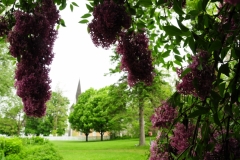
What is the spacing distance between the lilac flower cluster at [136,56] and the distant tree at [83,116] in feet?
118

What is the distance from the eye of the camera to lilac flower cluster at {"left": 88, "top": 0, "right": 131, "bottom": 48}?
45.0 inches

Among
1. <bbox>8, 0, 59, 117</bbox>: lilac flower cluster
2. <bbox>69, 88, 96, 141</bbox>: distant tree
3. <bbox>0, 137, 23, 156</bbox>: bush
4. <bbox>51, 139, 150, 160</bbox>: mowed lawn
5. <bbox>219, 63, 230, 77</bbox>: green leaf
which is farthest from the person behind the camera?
<bbox>69, 88, 96, 141</bbox>: distant tree

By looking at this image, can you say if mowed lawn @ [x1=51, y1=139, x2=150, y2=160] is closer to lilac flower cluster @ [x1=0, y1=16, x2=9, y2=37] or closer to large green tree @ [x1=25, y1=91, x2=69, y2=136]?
lilac flower cluster @ [x1=0, y1=16, x2=9, y2=37]

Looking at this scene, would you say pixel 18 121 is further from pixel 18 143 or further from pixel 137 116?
pixel 18 143

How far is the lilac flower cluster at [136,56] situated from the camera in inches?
48.8

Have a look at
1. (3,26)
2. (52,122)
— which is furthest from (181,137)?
(52,122)

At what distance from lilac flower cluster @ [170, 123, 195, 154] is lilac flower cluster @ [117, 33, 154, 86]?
10.9 inches

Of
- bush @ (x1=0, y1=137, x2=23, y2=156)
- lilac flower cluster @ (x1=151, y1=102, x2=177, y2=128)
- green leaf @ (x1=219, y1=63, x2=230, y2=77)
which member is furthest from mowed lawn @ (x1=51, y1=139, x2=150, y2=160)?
green leaf @ (x1=219, y1=63, x2=230, y2=77)

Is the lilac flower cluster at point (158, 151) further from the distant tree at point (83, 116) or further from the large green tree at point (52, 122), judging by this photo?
the large green tree at point (52, 122)

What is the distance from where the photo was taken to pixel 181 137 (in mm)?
1342

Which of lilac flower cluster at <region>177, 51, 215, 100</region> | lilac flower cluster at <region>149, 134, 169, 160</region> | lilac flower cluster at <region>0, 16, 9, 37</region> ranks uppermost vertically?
lilac flower cluster at <region>0, 16, 9, 37</region>

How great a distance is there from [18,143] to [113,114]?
502 inches

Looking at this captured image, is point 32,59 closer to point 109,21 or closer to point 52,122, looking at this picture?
point 109,21

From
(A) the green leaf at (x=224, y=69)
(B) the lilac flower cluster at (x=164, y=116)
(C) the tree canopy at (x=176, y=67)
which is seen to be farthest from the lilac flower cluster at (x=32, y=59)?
(A) the green leaf at (x=224, y=69)
